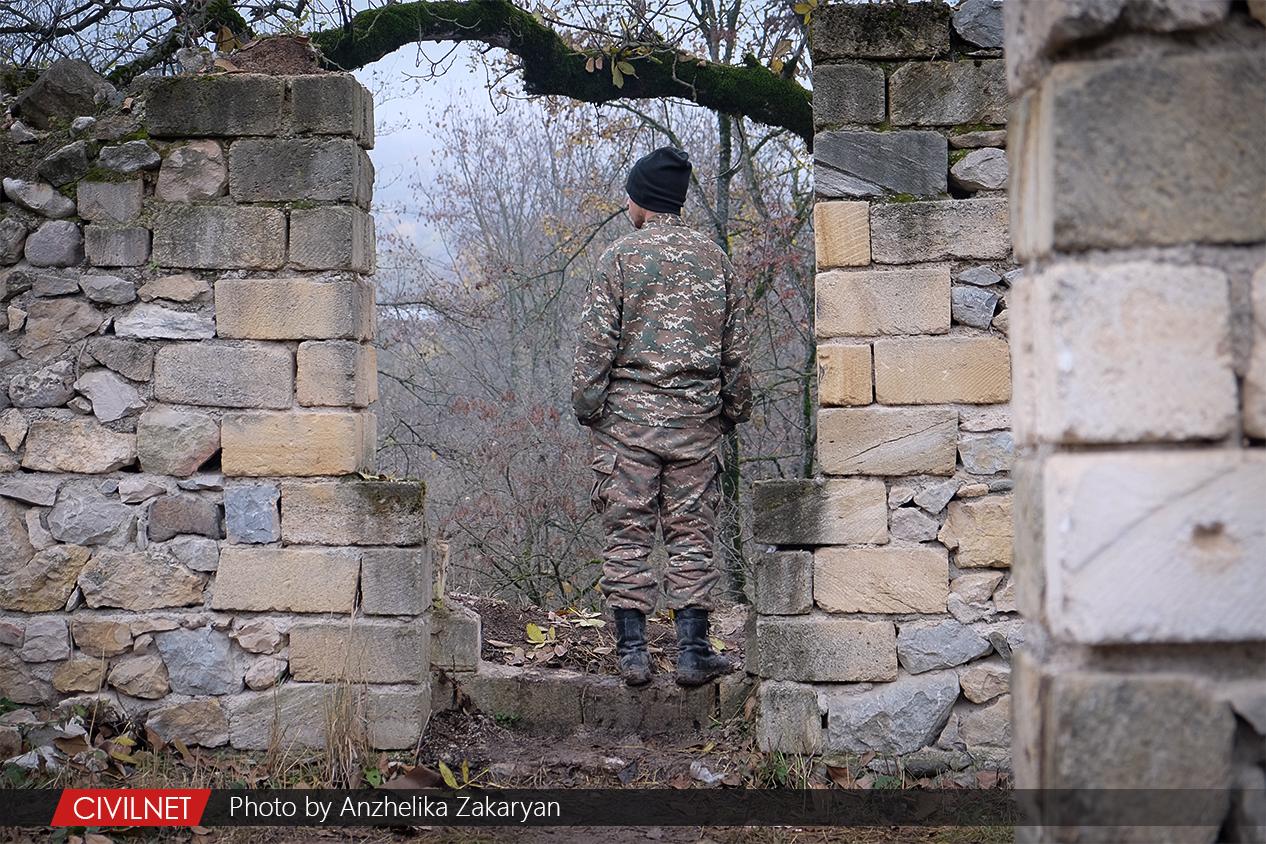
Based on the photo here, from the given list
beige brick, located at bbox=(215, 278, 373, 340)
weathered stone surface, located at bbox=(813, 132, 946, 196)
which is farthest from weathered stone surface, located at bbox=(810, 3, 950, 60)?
beige brick, located at bbox=(215, 278, 373, 340)

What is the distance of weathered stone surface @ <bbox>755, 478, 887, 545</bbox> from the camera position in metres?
4.34

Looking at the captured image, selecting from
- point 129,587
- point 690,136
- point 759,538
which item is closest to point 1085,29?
point 759,538

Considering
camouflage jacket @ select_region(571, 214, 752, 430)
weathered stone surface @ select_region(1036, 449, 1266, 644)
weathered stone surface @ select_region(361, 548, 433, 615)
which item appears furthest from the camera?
camouflage jacket @ select_region(571, 214, 752, 430)

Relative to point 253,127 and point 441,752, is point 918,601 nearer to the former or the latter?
point 441,752

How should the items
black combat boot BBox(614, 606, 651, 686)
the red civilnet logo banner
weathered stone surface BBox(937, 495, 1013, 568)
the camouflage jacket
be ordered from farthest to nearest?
black combat boot BBox(614, 606, 651, 686) < the camouflage jacket < weathered stone surface BBox(937, 495, 1013, 568) < the red civilnet logo banner

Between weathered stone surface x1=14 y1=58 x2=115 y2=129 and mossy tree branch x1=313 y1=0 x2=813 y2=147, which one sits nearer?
weathered stone surface x1=14 y1=58 x2=115 y2=129

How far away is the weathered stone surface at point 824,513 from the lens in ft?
14.3

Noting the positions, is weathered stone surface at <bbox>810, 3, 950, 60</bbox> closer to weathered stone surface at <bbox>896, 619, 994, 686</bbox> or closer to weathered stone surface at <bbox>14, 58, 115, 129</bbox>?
weathered stone surface at <bbox>896, 619, 994, 686</bbox>

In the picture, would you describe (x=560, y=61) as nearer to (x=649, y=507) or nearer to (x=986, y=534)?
(x=649, y=507)

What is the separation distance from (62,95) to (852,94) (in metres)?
3.13

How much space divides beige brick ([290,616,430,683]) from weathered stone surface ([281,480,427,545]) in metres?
0.33

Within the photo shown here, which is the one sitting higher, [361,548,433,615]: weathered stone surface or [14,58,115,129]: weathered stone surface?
[14,58,115,129]: weathered stone surface

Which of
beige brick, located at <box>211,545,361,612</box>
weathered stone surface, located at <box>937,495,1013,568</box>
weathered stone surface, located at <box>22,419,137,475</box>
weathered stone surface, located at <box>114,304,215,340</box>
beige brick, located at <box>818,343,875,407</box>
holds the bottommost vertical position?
beige brick, located at <box>211,545,361,612</box>

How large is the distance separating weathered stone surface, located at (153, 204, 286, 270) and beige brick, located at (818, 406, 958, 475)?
2.20 m
